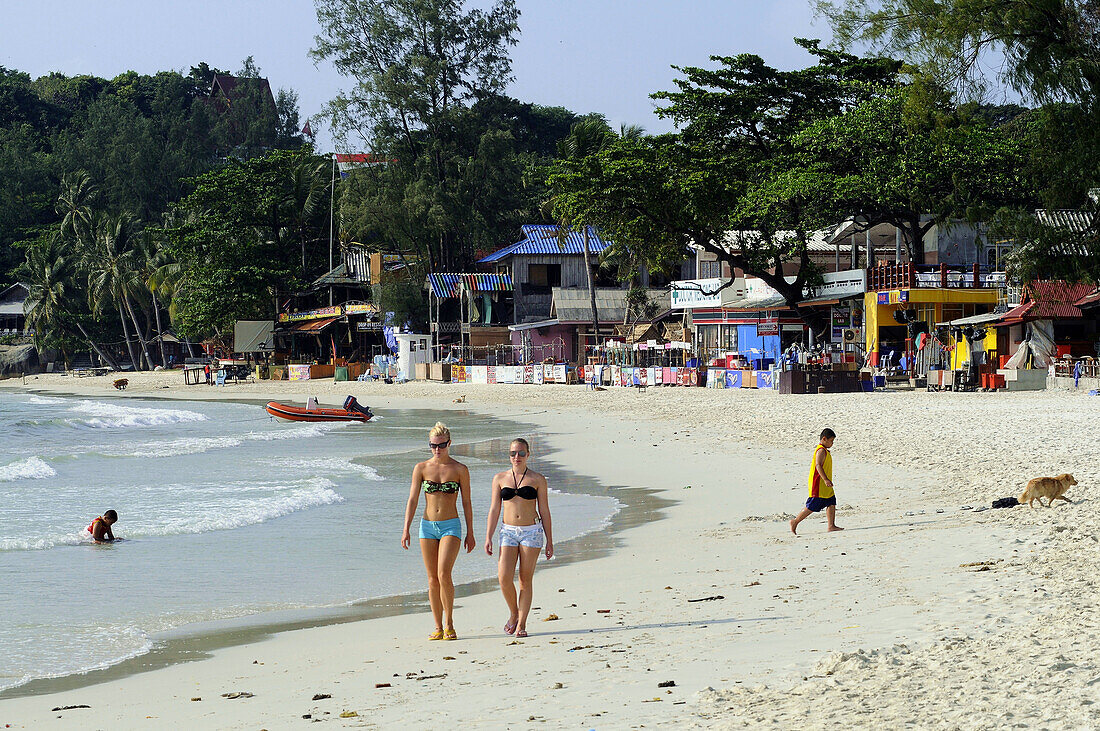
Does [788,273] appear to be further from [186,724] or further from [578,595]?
[186,724]

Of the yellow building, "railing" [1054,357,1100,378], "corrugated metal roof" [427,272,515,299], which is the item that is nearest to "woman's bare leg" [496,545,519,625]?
"railing" [1054,357,1100,378]

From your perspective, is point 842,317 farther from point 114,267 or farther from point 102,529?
point 114,267

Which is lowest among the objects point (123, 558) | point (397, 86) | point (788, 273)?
point (123, 558)

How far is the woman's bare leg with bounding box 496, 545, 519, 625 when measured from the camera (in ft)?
23.4

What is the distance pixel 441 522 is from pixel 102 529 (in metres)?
6.97

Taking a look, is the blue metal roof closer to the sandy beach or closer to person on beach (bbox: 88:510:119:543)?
the sandy beach

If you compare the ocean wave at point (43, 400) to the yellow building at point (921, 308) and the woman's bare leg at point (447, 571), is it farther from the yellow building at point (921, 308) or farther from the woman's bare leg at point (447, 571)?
the woman's bare leg at point (447, 571)

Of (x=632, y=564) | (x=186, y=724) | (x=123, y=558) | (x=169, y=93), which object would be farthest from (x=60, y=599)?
(x=169, y=93)

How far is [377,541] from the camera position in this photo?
12242mm

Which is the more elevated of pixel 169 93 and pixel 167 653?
pixel 169 93

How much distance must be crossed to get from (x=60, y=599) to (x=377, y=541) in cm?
368

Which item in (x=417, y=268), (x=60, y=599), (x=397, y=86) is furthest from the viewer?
(x=417, y=268)

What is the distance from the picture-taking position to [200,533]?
43.2 ft

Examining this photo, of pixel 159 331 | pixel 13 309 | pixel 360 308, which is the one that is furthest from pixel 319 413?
pixel 13 309
